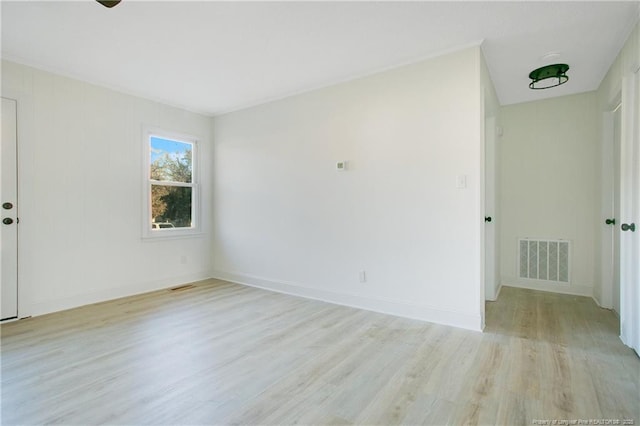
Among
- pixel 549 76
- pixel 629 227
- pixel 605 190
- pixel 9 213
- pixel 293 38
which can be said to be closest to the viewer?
pixel 629 227

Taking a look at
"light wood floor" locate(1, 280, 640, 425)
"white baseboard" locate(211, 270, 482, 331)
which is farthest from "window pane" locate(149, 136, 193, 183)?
"light wood floor" locate(1, 280, 640, 425)

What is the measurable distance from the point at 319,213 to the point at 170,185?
7.41 ft

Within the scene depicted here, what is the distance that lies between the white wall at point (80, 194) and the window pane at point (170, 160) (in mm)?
239

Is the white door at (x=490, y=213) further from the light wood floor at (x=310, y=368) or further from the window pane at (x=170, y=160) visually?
the window pane at (x=170, y=160)

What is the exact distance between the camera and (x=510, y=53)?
299cm

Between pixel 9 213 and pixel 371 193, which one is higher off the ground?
pixel 371 193

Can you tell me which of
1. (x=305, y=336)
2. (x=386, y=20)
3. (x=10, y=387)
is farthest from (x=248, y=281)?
(x=386, y=20)

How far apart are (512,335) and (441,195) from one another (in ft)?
4.42

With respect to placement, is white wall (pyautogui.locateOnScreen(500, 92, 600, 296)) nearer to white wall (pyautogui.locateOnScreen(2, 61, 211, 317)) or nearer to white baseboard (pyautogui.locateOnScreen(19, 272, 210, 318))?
white baseboard (pyautogui.locateOnScreen(19, 272, 210, 318))

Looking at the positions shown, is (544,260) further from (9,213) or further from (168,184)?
(9,213)

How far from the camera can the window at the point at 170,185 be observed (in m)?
4.34

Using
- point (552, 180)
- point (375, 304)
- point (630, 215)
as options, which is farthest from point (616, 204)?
point (375, 304)

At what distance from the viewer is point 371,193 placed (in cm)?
351

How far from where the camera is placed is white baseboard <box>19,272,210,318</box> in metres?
3.32
